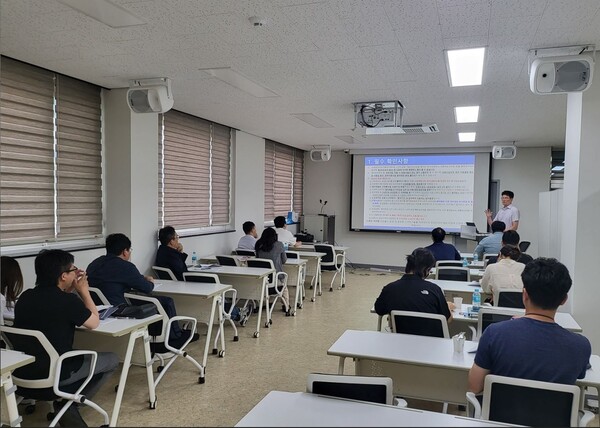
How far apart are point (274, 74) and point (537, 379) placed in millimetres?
3432

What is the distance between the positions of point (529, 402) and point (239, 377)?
2.64m

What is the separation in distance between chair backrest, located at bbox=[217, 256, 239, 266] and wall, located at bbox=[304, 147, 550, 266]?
545 cm

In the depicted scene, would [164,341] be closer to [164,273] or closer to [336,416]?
[164,273]

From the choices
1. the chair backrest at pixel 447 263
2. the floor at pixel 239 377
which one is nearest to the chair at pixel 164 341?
the floor at pixel 239 377

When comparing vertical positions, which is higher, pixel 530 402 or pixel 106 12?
pixel 106 12

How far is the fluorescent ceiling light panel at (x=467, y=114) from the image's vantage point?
5664 millimetres

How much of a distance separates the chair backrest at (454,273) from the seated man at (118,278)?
2.99 meters

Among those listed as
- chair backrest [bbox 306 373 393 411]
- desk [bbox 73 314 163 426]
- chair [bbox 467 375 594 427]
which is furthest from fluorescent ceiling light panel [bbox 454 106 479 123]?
Answer: chair backrest [bbox 306 373 393 411]

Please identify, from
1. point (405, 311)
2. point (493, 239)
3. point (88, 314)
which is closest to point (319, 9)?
point (405, 311)

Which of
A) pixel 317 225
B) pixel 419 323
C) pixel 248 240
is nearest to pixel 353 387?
pixel 419 323

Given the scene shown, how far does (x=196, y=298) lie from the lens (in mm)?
4301

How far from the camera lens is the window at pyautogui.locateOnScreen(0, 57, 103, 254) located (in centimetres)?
394

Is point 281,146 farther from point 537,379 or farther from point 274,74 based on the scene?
point 537,379

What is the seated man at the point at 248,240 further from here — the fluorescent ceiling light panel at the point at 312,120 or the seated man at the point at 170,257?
the fluorescent ceiling light panel at the point at 312,120
